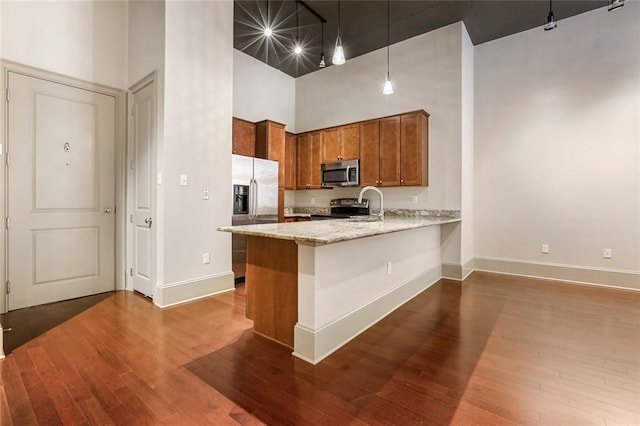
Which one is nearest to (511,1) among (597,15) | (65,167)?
(597,15)

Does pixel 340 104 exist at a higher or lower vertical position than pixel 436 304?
higher

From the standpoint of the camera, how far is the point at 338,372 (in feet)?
6.34

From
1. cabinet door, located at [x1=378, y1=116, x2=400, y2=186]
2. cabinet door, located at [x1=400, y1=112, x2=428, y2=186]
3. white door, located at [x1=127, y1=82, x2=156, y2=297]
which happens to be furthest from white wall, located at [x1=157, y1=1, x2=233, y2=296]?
cabinet door, located at [x1=400, y1=112, x2=428, y2=186]

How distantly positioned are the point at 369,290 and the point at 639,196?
12.5ft

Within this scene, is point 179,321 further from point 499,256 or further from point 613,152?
point 613,152

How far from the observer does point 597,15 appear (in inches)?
158

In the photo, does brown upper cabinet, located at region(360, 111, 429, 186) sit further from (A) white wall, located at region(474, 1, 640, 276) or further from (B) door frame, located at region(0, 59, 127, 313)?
(B) door frame, located at region(0, 59, 127, 313)

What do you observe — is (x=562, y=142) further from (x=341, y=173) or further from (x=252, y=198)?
(x=252, y=198)

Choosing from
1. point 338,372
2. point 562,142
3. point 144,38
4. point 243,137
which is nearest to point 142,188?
point 144,38

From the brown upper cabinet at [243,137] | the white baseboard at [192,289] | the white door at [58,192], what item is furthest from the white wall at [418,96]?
the white door at [58,192]

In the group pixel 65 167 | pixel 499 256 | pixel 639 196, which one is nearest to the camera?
pixel 65 167

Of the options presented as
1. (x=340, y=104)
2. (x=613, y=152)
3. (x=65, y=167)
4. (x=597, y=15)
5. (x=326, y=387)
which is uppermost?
(x=597, y=15)

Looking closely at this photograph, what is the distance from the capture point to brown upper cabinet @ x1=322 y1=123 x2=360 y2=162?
5.15 metres

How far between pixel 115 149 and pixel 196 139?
3.59 ft
